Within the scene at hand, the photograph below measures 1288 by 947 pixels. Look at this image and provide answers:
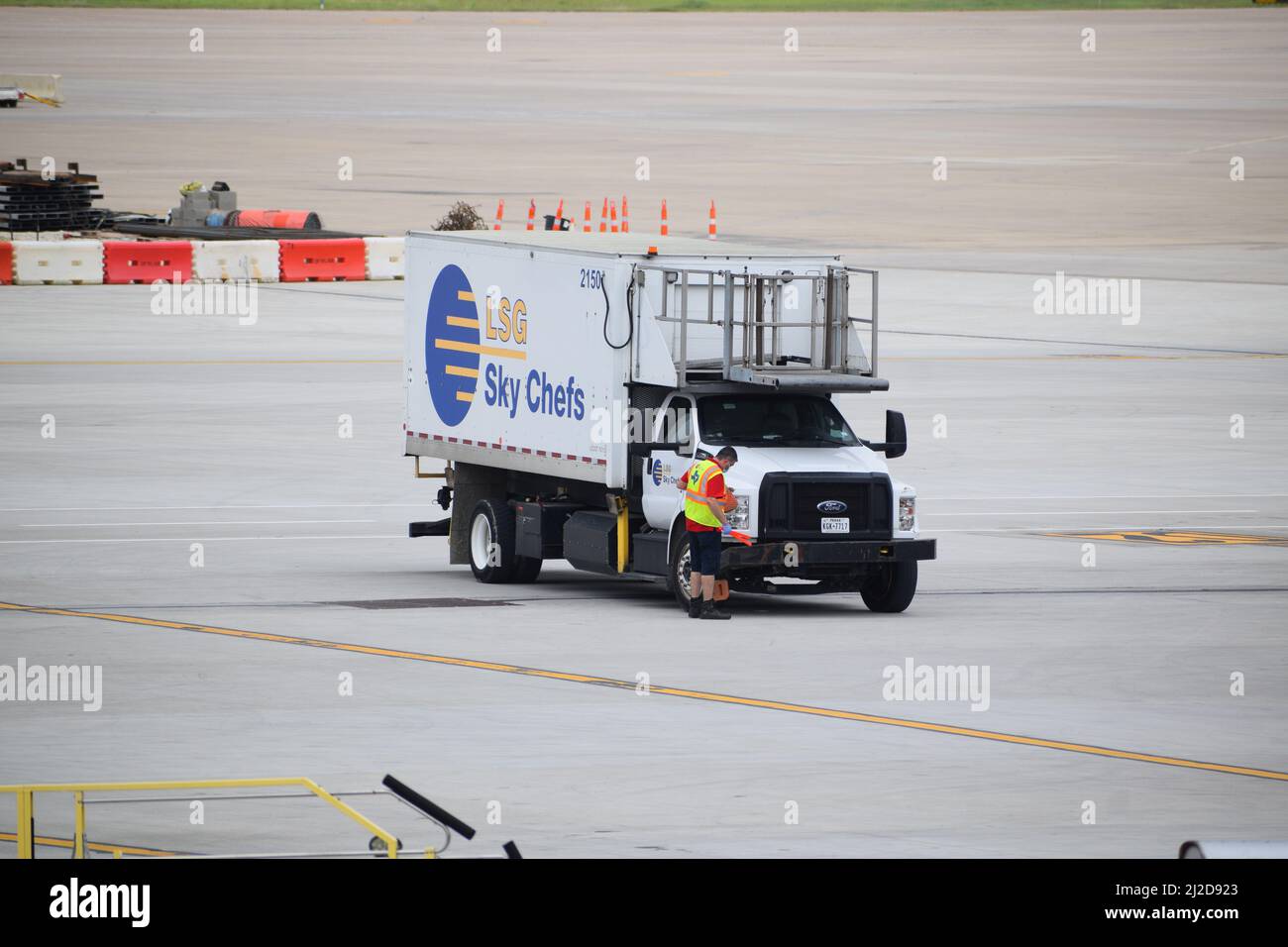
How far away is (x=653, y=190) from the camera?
73.8 metres

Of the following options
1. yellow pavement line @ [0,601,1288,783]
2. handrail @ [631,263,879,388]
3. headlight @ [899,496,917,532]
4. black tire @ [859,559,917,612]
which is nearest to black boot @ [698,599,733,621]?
black tire @ [859,559,917,612]

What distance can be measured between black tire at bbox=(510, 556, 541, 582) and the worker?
3275mm

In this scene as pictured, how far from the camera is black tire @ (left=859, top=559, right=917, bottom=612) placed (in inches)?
879

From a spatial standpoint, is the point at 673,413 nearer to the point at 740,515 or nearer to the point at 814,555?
the point at 740,515

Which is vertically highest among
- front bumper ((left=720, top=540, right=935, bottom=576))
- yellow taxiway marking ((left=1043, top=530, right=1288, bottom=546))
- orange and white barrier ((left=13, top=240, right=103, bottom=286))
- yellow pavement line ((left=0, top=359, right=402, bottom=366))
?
orange and white barrier ((left=13, top=240, right=103, bottom=286))

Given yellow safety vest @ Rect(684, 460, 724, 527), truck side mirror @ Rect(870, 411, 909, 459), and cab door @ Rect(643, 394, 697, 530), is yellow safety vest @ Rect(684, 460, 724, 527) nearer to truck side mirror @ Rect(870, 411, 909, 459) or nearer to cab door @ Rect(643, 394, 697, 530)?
cab door @ Rect(643, 394, 697, 530)

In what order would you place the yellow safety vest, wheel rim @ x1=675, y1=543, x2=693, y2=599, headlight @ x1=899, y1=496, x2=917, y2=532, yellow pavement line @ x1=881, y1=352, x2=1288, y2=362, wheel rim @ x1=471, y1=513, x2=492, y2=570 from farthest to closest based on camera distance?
yellow pavement line @ x1=881, y1=352, x2=1288, y2=362, wheel rim @ x1=471, y1=513, x2=492, y2=570, headlight @ x1=899, y1=496, x2=917, y2=532, wheel rim @ x1=675, y1=543, x2=693, y2=599, the yellow safety vest

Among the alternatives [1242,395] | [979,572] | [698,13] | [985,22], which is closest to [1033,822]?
[979,572]

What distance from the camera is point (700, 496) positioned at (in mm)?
21297

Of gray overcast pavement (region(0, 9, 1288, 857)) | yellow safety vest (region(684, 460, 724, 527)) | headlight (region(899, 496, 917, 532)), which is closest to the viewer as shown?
gray overcast pavement (region(0, 9, 1288, 857))

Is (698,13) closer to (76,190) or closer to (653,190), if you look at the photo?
(653,190)

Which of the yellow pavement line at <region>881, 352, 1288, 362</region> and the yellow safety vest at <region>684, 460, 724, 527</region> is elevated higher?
the yellow pavement line at <region>881, 352, 1288, 362</region>

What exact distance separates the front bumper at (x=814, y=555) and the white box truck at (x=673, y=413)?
2 cm
